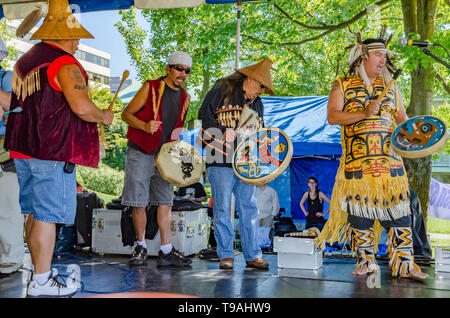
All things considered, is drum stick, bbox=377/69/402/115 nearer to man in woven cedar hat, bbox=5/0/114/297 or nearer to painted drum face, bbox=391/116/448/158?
painted drum face, bbox=391/116/448/158

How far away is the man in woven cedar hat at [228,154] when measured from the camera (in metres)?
4.17

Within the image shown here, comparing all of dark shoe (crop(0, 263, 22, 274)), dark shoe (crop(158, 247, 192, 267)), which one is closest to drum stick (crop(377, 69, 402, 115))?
dark shoe (crop(158, 247, 192, 267))

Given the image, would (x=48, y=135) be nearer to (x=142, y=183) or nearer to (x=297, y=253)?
(x=142, y=183)

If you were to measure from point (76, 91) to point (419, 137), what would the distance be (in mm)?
2525

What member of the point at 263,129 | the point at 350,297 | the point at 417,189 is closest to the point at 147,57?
the point at 417,189

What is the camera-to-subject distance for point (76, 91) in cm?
293

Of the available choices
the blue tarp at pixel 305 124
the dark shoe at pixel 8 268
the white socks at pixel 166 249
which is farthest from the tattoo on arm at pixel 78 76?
the blue tarp at pixel 305 124

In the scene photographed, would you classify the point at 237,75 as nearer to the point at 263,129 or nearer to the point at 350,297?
the point at 263,129

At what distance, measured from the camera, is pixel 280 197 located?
8.78m

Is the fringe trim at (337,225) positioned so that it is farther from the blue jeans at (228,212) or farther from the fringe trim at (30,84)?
the fringe trim at (30,84)

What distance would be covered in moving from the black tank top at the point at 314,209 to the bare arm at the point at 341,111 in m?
3.70

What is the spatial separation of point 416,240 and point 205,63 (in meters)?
5.88

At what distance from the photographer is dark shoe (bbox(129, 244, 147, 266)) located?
4289 mm

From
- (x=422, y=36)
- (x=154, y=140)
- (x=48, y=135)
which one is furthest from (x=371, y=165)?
(x=422, y=36)
